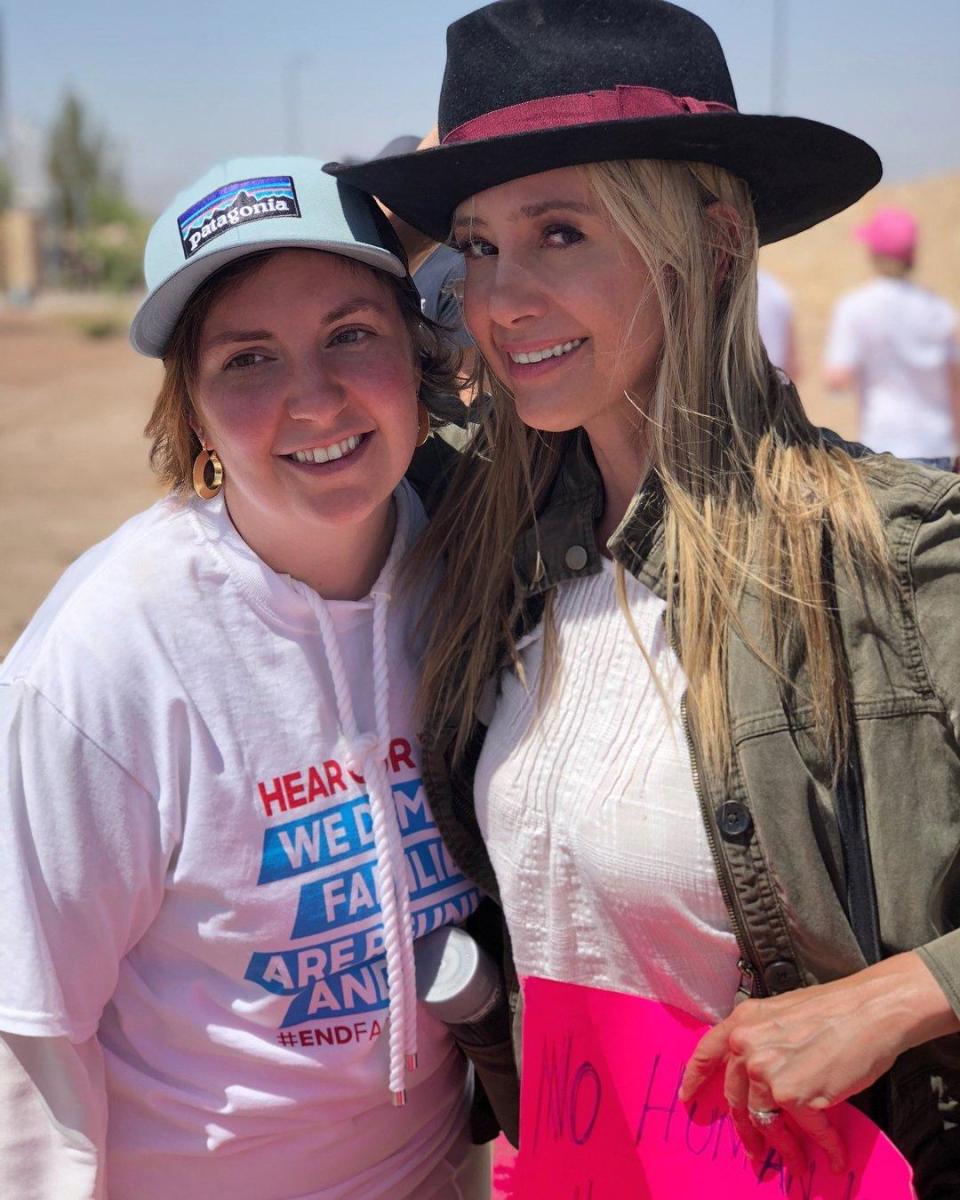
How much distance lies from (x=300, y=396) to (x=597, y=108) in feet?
2.07

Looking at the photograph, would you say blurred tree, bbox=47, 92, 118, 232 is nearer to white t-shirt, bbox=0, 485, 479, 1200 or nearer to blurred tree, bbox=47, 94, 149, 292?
blurred tree, bbox=47, 94, 149, 292

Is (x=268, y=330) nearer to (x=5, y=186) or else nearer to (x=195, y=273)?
(x=195, y=273)

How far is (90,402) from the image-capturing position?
19.7 metres

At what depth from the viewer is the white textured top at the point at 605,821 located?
203 cm

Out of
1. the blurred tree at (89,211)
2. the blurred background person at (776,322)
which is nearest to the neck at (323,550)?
the blurred background person at (776,322)

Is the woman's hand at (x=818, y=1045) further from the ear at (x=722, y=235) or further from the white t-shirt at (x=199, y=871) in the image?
the ear at (x=722, y=235)

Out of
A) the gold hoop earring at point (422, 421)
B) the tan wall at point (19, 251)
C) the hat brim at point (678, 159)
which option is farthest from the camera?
the tan wall at point (19, 251)

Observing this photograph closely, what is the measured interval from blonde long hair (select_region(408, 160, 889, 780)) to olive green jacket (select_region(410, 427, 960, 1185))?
0.10 ft

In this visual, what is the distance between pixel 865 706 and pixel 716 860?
31 centimetres

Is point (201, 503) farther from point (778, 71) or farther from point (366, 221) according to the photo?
point (778, 71)

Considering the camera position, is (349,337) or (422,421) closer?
(349,337)

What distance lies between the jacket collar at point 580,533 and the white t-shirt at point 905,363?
4.31m

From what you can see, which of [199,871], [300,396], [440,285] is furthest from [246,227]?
[199,871]

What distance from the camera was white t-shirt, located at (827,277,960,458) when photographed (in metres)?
6.37
